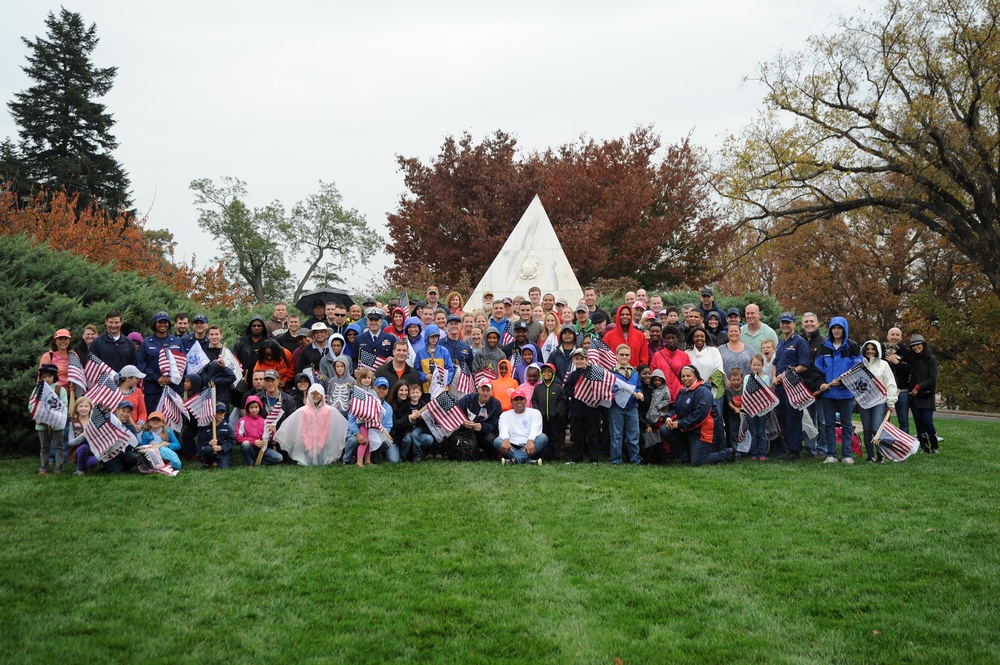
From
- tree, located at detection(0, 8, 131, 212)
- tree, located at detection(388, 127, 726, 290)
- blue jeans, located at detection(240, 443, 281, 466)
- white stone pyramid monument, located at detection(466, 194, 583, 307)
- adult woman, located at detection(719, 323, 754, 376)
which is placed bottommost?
blue jeans, located at detection(240, 443, 281, 466)

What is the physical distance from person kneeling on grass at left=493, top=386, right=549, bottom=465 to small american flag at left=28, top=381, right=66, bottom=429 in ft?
15.7

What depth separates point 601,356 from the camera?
9555 mm

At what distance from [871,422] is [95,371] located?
9.16 metres

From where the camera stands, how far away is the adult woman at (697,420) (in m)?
9.22

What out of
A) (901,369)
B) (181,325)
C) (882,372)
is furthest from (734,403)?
(181,325)

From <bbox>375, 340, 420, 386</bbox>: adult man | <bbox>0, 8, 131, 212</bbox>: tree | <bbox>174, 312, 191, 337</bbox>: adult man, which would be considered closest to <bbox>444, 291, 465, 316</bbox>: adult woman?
<bbox>375, 340, 420, 386</bbox>: adult man

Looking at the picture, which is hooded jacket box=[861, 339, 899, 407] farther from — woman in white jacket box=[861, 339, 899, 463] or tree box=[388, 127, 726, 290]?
tree box=[388, 127, 726, 290]

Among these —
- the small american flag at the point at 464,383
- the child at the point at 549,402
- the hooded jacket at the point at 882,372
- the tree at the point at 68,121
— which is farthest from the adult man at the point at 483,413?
the tree at the point at 68,121

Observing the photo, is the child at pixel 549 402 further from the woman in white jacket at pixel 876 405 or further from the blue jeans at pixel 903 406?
the blue jeans at pixel 903 406

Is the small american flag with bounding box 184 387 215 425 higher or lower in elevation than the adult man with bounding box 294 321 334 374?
lower

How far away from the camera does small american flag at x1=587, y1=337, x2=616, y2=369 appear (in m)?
9.53

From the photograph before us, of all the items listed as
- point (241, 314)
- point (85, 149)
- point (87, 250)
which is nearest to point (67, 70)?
point (85, 149)

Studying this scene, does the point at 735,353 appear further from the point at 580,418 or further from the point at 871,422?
the point at 580,418

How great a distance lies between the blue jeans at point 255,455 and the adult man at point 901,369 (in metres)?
7.94
